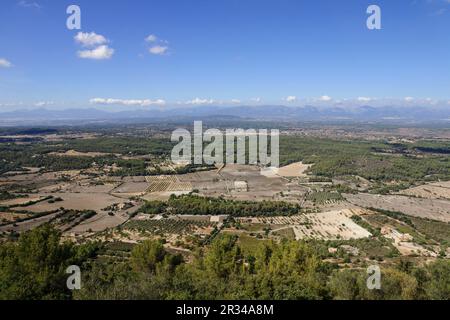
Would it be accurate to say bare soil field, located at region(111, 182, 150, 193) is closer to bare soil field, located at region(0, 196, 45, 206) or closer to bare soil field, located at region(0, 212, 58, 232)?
bare soil field, located at region(0, 196, 45, 206)

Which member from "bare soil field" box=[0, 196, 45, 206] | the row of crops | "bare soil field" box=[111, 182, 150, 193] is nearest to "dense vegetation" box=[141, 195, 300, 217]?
the row of crops

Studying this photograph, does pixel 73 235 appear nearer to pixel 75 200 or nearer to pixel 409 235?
pixel 75 200

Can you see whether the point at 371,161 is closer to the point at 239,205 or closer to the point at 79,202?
the point at 239,205

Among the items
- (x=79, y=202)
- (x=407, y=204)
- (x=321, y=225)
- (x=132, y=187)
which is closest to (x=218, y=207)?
(x=321, y=225)

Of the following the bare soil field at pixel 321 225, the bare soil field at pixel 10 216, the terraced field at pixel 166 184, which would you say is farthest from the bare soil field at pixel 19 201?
the bare soil field at pixel 321 225

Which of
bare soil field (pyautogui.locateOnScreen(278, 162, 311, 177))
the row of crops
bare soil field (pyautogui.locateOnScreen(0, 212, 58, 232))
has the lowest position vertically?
the row of crops

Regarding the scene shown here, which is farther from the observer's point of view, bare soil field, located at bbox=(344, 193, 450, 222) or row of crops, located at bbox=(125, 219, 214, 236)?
bare soil field, located at bbox=(344, 193, 450, 222)
